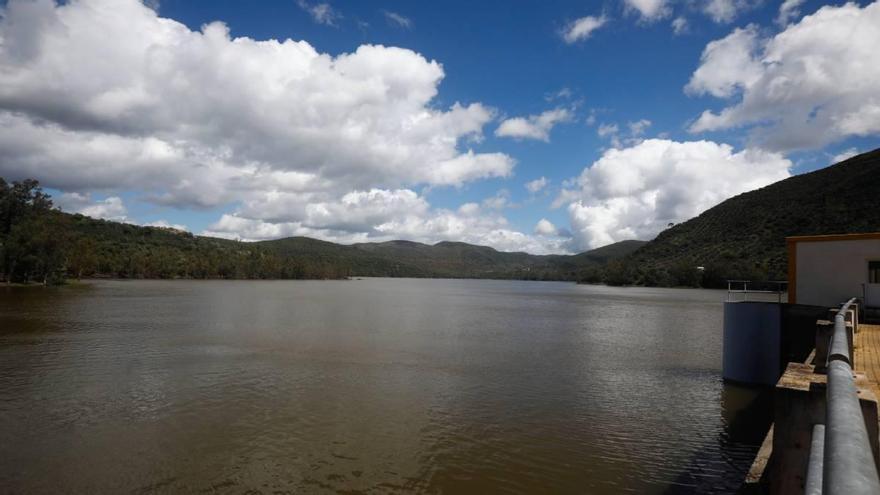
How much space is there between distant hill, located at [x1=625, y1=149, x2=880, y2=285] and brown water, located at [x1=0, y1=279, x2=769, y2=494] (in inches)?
2879

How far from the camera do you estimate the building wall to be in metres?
19.0

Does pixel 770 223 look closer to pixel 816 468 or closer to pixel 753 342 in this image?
pixel 753 342

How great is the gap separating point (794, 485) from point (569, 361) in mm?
21054

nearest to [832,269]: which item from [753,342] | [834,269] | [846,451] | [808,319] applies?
[834,269]

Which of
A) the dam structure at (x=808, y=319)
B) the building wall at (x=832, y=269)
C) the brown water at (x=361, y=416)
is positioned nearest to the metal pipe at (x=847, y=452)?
the dam structure at (x=808, y=319)

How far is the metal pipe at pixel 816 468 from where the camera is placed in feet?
5.60

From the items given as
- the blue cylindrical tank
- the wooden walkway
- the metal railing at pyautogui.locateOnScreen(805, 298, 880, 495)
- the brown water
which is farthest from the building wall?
the metal railing at pyautogui.locateOnScreen(805, 298, 880, 495)

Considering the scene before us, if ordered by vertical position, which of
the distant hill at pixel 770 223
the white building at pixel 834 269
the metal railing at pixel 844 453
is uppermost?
the distant hill at pixel 770 223

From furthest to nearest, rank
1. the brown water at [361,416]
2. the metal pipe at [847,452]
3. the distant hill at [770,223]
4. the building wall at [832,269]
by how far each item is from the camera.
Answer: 1. the distant hill at [770,223]
2. the building wall at [832,269]
3. the brown water at [361,416]
4. the metal pipe at [847,452]

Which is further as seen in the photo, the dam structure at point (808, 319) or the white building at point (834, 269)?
the white building at point (834, 269)

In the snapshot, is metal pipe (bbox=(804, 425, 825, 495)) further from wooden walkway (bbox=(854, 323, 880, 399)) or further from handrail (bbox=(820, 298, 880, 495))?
wooden walkway (bbox=(854, 323, 880, 399))

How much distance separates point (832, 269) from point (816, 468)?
22.3m

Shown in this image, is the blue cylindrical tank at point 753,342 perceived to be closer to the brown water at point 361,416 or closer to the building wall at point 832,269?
the brown water at point 361,416

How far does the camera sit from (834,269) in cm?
1966
